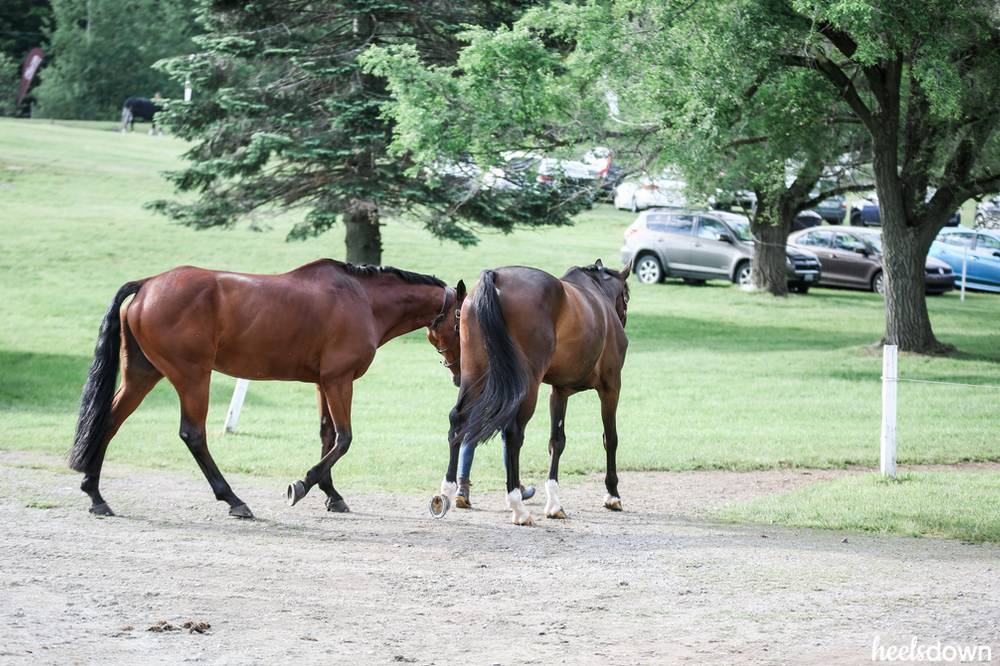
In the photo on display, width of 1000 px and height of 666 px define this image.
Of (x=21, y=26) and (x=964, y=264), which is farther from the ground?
(x=21, y=26)

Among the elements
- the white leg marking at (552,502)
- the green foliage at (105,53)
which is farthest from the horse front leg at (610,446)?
the green foliage at (105,53)

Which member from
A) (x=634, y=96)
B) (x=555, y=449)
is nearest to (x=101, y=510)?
(x=555, y=449)

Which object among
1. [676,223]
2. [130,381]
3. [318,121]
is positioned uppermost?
[318,121]

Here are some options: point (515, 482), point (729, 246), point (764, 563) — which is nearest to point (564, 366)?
point (515, 482)

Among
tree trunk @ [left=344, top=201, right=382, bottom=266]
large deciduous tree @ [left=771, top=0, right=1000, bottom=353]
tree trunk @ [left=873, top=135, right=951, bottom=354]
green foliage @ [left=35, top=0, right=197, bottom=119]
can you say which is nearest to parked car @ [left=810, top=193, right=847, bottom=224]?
large deciduous tree @ [left=771, top=0, right=1000, bottom=353]

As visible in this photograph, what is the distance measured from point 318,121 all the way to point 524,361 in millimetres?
16403

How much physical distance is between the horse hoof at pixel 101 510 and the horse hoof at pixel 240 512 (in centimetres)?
92

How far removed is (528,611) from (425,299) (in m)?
4.17

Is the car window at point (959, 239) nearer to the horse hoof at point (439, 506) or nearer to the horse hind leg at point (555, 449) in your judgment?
the horse hind leg at point (555, 449)

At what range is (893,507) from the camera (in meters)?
10.6

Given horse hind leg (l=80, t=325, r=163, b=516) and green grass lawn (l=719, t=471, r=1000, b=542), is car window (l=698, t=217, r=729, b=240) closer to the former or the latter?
green grass lawn (l=719, t=471, r=1000, b=542)

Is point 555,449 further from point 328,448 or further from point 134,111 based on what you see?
point 134,111

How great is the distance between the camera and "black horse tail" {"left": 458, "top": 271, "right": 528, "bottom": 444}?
31.2ft

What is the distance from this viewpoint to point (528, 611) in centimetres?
706
